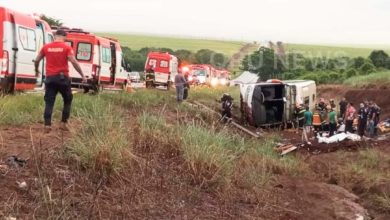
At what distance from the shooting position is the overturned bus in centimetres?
2456

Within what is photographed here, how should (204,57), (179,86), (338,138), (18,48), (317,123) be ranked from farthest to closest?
1. (204,57)
2. (317,123)
3. (179,86)
4. (338,138)
5. (18,48)

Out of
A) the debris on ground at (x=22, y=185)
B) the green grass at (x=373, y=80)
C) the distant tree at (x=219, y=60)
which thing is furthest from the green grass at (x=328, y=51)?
the debris on ground at (x=22, y=185)

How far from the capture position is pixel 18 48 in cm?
1374

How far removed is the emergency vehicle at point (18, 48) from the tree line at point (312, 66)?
134 ft

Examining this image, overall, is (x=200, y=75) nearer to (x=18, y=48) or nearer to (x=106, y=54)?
(x=106, y=54)

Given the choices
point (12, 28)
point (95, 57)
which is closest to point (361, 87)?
point (95, 57)

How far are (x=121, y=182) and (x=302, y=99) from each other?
71.5ft

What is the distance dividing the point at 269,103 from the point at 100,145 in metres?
19.8

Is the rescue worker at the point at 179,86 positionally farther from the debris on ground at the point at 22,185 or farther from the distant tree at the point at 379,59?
the distant tree at the point at 379,59

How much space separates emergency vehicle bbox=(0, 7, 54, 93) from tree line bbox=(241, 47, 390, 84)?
134 ft

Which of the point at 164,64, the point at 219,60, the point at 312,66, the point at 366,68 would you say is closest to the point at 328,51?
the point at 219,60

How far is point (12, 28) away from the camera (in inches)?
530

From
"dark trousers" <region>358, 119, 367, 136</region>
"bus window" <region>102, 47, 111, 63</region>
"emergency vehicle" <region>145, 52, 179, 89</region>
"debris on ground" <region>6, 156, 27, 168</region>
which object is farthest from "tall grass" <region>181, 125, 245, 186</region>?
"emergency vehicle" <region>145, 52, 179, 89</region>

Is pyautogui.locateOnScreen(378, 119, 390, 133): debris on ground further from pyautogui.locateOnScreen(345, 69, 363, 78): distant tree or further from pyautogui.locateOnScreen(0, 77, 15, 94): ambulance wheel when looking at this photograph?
pyautogui.locateOnScreen(345, 69, 363, 78): distant tree
